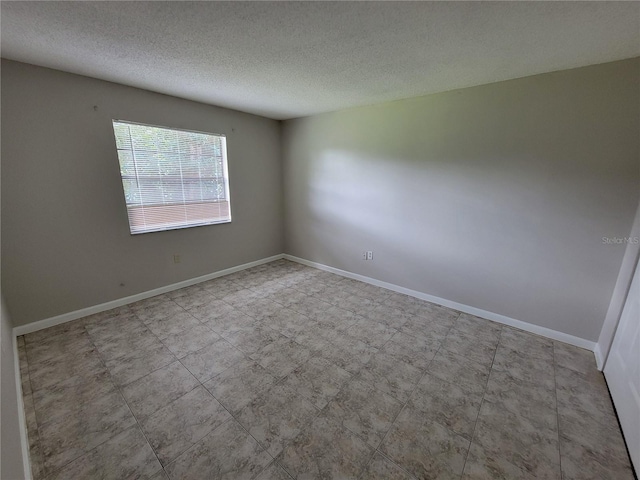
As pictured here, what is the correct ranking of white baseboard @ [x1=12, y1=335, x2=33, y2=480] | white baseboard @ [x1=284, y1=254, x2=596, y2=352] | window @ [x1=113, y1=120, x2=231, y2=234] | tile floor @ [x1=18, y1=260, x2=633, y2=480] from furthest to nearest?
window @ [x1=113, y1=120, x2=231, y2=234] → white baseboard @ [x1=284, y1=254, x2=596, y2=352] → tile floor @ [x1=18, y1=260, x2=633, y2=480] → white baseboard @ [x1=12, y1=335, x2=33, y2=480]

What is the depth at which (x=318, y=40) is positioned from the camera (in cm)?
174

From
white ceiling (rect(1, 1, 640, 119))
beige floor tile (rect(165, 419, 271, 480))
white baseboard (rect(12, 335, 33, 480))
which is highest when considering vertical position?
white ceiling (rect(1, 1, 640, 119))

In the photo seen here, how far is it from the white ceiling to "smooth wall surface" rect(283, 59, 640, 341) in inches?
10.8

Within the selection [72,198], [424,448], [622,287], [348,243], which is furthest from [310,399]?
[72,198]

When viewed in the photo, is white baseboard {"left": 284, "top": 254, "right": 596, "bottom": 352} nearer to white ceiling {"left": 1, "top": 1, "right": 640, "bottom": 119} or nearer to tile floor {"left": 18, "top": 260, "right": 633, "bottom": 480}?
tile floor {"left": 18, "top": 260, "right": 633, "bottom": 480}

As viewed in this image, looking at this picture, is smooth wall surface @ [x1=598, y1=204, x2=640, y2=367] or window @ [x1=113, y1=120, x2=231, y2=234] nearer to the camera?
smooth wall surface @ [x1=598, y1=204, x2=640, y2=367]

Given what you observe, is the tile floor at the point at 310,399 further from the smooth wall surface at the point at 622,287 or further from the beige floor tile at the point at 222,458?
the smooth wall surface at the point at 622,287

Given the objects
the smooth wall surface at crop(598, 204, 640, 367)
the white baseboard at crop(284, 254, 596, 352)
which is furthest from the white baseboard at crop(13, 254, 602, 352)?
the smooth wall surface at crop(598, 204, 640, 367)

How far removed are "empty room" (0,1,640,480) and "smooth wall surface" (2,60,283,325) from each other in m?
0.02

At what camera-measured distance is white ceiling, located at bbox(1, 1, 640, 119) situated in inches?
56.1

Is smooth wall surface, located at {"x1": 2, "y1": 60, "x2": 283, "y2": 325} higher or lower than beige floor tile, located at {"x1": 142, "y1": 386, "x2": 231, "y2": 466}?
higher

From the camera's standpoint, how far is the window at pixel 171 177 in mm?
2885

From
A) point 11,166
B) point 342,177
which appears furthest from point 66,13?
point 342,177

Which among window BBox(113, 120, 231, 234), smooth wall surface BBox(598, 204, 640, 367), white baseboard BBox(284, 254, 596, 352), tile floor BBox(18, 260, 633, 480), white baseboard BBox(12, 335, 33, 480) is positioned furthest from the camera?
window BBox(113, 120, 231, 234)
